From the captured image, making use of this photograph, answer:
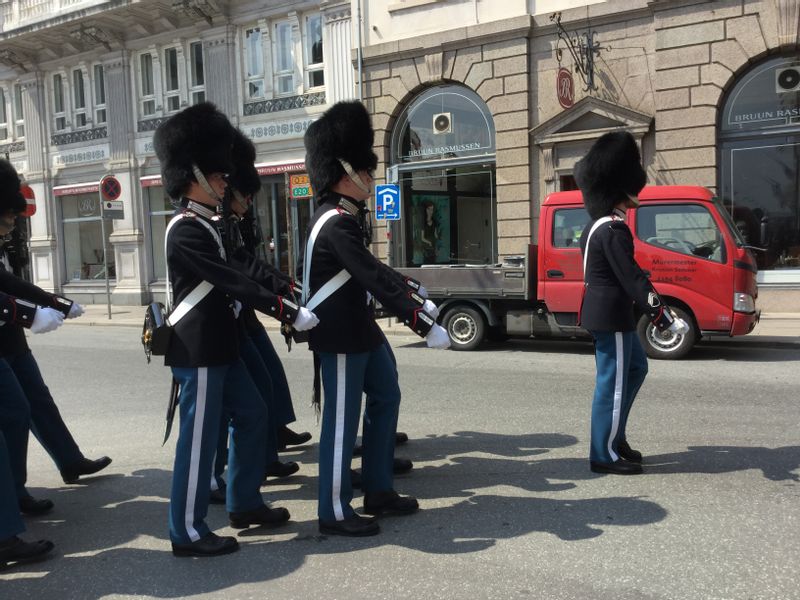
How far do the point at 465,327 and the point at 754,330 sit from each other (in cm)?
468

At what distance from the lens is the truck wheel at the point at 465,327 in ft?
36.1

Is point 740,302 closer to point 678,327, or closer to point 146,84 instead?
point 678,327

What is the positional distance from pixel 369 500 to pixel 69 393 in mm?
5647

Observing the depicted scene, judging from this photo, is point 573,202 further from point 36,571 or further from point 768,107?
point 36,571

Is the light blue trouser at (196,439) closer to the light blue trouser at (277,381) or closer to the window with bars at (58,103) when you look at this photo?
the light blue trouser at (277,381)

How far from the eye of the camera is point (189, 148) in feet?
13.0

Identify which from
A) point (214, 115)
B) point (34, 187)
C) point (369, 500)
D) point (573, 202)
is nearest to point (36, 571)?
point (369, 500)

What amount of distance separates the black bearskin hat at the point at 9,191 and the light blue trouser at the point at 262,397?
160 cm

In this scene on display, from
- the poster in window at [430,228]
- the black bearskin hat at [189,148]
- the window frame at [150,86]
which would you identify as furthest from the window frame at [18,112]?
the black bearskin hat at [189,148]

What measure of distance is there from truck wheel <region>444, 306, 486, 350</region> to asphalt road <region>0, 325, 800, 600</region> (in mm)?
3166

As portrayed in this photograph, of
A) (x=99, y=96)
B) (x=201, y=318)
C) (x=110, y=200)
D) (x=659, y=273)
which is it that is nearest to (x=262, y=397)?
(x=201, y=318)

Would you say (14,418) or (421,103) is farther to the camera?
(421,103)

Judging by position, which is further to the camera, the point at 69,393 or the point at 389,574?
the point at 69,393

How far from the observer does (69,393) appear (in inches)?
345
